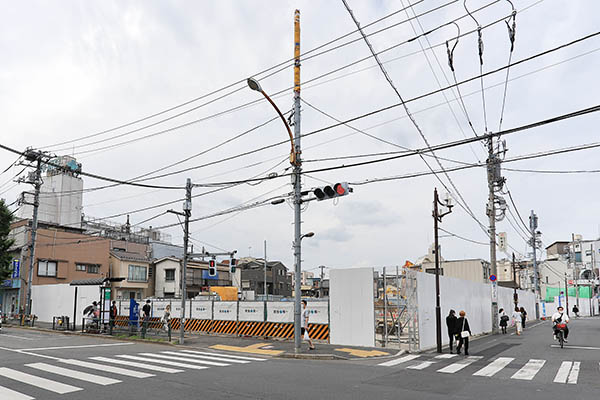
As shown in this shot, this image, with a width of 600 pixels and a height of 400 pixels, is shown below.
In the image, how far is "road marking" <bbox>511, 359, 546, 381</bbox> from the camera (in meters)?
12.6

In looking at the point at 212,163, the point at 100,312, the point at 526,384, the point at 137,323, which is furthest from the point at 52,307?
the point at 526,384

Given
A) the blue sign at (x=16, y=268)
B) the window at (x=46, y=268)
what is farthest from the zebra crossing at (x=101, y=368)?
the blue sign at (x=16, y=268)

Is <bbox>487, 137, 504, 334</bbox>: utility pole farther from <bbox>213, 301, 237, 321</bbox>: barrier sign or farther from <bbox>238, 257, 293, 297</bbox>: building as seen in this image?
<bbox>238, 257, 293, 297</bbox>: building

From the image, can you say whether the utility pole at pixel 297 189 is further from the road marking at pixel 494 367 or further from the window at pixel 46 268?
the window at pixel 46 268

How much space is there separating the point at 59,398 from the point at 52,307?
106ft

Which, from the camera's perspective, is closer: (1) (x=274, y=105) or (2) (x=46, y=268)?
(1) (x=274, y=105)

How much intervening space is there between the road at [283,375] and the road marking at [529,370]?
0.03 meters

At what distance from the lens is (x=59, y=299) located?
36.8 meters

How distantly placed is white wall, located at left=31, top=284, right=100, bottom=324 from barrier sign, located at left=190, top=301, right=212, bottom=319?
938 centimetres

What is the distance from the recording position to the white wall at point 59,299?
111 feet

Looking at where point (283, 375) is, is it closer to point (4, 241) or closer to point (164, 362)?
point (164, 362)

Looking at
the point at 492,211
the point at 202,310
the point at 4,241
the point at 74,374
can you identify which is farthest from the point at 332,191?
the point at 4,241

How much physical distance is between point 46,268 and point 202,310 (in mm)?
24566

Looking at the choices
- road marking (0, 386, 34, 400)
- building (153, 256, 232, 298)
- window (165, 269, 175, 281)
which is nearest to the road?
road marking (0, 386, 34, 400)
